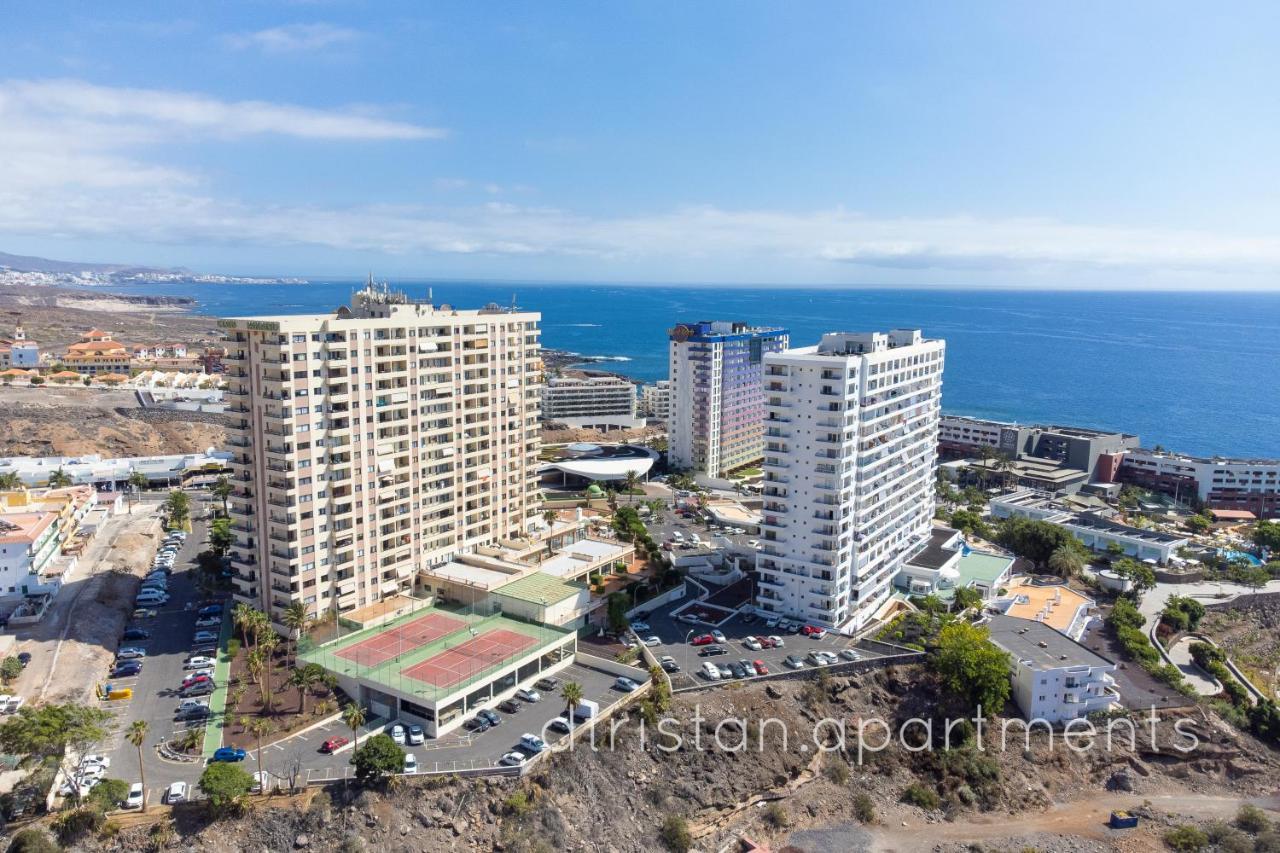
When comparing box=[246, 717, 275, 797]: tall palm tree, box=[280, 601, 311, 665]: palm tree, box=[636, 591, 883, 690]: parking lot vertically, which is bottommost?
box=[636, 591, 883, 690]: parking lot

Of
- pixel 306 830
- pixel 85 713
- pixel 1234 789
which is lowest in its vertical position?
pixel 1234 789

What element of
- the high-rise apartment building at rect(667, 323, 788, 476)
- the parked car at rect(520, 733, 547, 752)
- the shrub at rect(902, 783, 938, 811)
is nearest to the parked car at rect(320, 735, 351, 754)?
the parked car at rect(520, 733, 547, 752)

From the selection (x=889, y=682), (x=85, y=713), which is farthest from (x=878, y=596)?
(x=85, y=713)

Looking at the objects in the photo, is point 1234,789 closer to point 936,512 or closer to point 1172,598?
point 1172,598

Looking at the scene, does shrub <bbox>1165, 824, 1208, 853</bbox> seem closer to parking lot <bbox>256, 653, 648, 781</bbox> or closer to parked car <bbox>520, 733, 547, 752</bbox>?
parking lot <bbox>256, 653, 648, 781</bbox>

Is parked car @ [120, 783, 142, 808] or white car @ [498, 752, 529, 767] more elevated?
parked car @ [120, 783, 142, 808]
